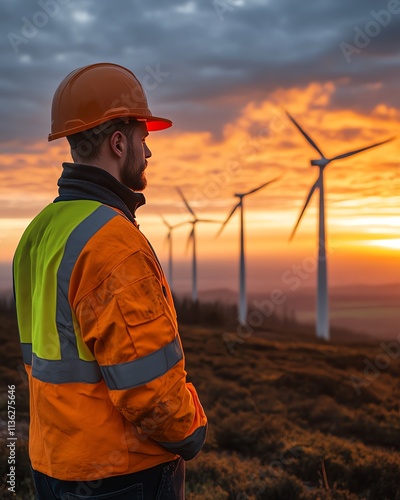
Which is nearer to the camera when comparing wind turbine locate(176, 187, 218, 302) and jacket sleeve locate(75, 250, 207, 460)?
jacket sleeve locate(75, 250, 207, 460)

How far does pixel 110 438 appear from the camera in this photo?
2.40 metres

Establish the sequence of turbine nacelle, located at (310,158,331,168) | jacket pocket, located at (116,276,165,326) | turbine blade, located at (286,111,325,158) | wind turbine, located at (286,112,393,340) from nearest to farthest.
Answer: jacket pocket, located at (116,276,165,326), wind turbine, located at (286,112,393,340), turbine blade, located at (286,111,325,158), turbine nacelle, located at (310,158,331,168)

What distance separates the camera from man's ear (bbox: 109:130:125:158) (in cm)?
267

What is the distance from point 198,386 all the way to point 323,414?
354 cm

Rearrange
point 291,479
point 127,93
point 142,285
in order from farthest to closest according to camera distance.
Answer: point 291,479 < point 127,93 < point 142,285

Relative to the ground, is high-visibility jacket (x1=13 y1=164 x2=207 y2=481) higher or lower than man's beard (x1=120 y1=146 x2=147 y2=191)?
lower

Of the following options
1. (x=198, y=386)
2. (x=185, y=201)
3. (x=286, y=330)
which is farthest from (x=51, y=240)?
(x=286, y=330)

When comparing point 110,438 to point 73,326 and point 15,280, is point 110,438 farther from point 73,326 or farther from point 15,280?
point 15,280

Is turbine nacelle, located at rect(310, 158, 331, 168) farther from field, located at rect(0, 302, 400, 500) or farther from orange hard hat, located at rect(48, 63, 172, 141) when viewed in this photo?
orange hard hat, located at rect(48, 63, 172, 141)

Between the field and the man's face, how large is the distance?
4.50 metres

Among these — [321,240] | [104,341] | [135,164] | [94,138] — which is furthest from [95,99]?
[321,240]

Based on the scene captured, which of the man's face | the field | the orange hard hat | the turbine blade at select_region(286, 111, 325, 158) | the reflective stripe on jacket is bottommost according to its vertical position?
the field

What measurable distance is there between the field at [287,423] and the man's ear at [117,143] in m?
4.67

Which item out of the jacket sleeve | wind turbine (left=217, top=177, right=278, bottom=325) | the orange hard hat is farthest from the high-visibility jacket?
wind turbine (left=217, top=177, right=278, bottom=325)
